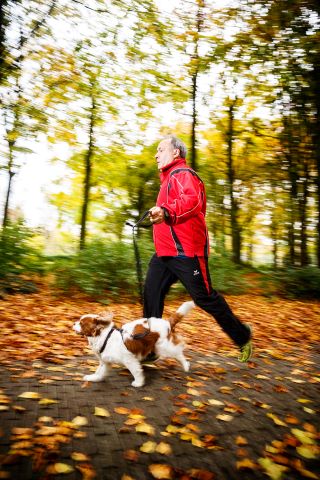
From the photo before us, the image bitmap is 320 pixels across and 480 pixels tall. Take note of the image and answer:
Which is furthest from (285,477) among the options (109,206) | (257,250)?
(257,250)

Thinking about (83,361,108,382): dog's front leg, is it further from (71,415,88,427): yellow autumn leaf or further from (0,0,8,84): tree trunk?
(0,0,8,84): tree trunk

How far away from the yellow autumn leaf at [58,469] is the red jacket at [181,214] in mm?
1903

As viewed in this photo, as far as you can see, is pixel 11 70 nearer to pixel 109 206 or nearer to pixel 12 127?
pixel 12 127

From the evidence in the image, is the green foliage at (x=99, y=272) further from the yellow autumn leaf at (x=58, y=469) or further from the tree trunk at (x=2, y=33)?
the yellow autumn leaf at (x=58, y=469)

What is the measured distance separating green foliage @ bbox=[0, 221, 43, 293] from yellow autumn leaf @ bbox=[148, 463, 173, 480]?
5.95 m

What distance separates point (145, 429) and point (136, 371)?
2.35 feet

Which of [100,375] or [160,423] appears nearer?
[160,423]

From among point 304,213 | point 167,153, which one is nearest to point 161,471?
point 167,153

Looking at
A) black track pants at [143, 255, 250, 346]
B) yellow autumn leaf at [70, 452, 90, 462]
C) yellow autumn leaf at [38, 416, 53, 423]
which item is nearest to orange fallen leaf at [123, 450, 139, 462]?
yellow autumn leaf at [70, 452, 90, 462]

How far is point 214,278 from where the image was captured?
377 inches

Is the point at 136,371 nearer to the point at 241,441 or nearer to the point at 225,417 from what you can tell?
the point at 225,417

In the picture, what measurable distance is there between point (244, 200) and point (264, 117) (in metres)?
4.03

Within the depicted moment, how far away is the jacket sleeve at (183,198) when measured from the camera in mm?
3043

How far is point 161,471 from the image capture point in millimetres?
2094
